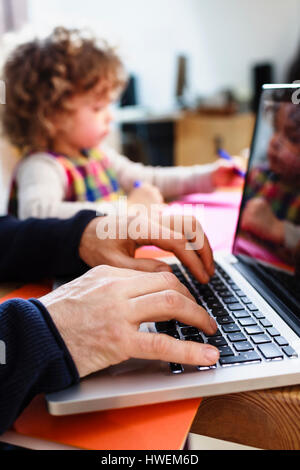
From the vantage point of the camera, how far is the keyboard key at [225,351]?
1.22 ft

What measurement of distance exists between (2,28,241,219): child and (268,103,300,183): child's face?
1.48 feet

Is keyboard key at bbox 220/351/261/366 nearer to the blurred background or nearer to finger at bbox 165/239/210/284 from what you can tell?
finger at bbox 165/239/210/284

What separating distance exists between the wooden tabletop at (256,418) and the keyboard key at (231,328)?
7 cm

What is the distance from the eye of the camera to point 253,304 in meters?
0.47

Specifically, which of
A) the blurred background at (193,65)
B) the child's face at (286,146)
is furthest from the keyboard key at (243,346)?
the blurred background at (193,65)

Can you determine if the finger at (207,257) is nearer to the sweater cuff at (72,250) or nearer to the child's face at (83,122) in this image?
the sweater cuff at (72,250)

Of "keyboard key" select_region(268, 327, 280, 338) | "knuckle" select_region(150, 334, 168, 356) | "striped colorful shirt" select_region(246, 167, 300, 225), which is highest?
"striped colorful shirt" select_region(246, 167, 300, 225)

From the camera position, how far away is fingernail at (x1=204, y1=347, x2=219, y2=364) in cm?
35

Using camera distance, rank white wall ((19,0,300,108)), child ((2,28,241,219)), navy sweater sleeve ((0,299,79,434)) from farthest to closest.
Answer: white wall ((19,0,300,108)) → child ((2,28,241,219)) → navy sweater sleeve ((0,299,79,434))

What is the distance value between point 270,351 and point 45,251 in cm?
34

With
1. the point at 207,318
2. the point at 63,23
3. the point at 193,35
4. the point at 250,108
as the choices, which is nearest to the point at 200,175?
the point at 63,23

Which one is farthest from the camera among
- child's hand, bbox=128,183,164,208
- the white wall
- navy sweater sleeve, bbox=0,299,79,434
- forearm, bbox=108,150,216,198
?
the white wall

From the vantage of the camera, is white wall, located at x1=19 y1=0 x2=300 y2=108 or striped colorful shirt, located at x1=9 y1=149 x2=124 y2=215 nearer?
striped colorful shirt, located at x1=9 y1=149 x2=124 y2=215

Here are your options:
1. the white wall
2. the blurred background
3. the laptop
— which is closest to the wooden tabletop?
the laptop
